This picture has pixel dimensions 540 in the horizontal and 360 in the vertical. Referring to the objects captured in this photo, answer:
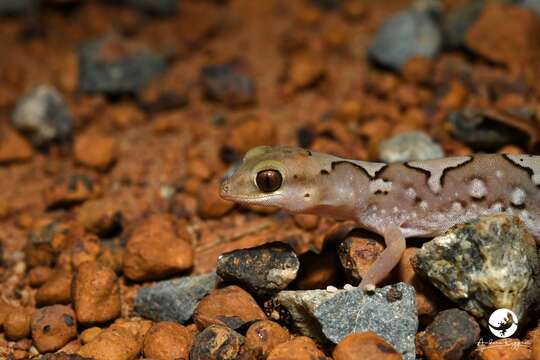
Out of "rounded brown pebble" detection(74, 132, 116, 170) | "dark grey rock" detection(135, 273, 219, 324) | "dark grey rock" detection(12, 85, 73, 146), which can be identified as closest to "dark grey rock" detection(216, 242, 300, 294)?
"dark grey rock" detection(135, 273, 219, 324)

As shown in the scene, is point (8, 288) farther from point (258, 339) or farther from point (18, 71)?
point (18, 71)

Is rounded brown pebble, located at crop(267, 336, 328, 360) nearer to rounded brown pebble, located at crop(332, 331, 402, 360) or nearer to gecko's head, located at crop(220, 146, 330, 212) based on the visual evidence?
rounded brown pebble, located at crop(332, 331, 402, 360)

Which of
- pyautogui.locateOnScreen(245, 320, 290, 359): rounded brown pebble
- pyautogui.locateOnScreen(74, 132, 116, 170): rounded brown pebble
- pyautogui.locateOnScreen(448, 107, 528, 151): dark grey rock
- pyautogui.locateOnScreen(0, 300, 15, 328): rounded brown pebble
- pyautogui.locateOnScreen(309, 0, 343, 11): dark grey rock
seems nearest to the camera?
pyautogui.locateOnScreen(245, 320, 290, 359): rounded brown pebble

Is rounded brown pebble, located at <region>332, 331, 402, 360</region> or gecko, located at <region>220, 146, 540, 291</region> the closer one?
rounded brown pebble, located at <region>332, 331, 402, 360</region>

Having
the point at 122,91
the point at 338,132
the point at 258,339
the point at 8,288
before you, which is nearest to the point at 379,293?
the point at 258,339

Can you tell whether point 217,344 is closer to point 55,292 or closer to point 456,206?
point 55,292

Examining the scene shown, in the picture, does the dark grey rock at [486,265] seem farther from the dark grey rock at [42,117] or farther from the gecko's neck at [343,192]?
the dark grey rock at [42,117]

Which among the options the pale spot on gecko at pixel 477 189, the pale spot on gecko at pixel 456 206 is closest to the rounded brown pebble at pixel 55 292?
the pale spot on gecko at pixel 456 206

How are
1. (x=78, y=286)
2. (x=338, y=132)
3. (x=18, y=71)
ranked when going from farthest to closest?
(x=18, y=71), (x=338, y=132), (x=78, y=286)
